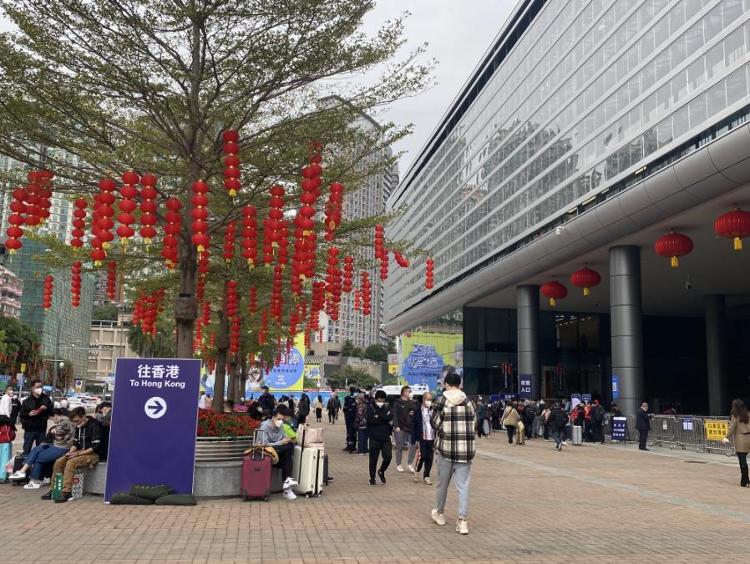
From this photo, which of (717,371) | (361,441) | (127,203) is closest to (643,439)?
(361,441)

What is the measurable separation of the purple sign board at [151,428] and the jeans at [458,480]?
155 inches

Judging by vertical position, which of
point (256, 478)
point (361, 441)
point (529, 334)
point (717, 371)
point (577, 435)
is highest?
point (529, 334)

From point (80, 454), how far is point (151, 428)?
131cm

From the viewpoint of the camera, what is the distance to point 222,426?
1149 cm

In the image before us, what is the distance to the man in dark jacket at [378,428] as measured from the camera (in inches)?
480

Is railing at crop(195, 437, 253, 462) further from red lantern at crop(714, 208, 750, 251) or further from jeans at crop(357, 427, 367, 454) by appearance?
red lantern at crop(714, 208, 750, 251)

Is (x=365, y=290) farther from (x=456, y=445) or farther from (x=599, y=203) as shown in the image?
(x=456, y=445)

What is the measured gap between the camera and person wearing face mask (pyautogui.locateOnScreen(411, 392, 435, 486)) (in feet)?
42.7

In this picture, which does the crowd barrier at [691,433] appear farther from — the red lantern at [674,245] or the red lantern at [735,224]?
the red lantern at [735,224]

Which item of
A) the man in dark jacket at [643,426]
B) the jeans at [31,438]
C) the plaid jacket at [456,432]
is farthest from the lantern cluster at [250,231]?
the man in dark jacket at [643,426]

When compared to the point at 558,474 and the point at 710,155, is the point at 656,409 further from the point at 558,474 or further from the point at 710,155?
the point at 558,474

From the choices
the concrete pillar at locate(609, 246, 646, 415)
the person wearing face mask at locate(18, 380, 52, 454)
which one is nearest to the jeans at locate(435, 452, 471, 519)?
the person wearing face mask at locate(18, 380, 52, 454)

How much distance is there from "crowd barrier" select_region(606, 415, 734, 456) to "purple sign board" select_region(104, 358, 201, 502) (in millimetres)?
15873

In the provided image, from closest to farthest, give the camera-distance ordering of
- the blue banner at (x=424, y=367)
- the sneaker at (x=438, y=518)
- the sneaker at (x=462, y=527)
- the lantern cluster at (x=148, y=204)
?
the sneaker at (x=462, y=527), the sneaker at (x=438, y=518), the lantern cluster at (x=148, y=204), the blue banner at (x=424, y=367)
